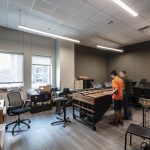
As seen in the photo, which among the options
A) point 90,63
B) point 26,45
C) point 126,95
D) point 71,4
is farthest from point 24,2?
point 90,63

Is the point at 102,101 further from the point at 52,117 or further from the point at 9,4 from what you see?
the point at 9,4

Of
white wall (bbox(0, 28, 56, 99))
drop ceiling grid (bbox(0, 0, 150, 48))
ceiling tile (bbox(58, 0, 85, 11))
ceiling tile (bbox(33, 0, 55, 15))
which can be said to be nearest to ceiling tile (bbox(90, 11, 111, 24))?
drop ceiling grid (bbox(0, 0, 150, 48))

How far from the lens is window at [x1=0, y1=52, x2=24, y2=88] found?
4949mm

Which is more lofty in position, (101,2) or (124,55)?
(101,2)

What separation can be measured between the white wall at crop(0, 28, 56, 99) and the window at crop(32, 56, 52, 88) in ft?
0.77

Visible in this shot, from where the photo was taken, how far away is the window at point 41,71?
5.73 meters

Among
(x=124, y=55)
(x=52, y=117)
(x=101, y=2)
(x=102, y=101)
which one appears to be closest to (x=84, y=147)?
(x=102, y=101)

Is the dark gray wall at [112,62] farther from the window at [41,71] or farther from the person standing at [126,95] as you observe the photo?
the person standing at [126,95]

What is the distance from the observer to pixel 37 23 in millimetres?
4336

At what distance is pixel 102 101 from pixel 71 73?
9.48 feet

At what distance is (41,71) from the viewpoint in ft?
19.7

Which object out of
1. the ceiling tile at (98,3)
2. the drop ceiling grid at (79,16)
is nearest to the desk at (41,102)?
the drop ceiling grid at (79,16)

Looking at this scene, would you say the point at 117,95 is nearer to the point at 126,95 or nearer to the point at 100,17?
Answer: the point at 126,95

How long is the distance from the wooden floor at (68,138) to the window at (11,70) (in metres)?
2.25
